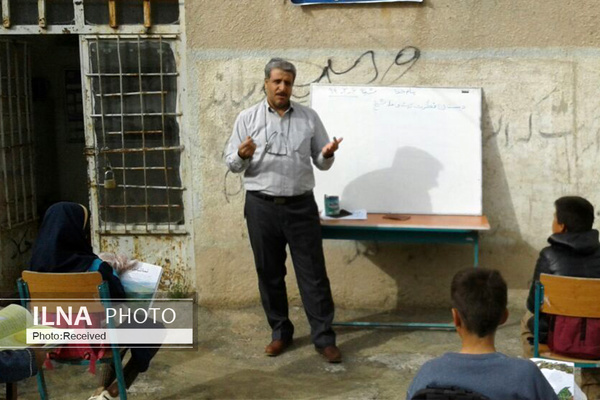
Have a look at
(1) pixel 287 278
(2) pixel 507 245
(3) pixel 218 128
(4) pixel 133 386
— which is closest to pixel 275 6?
(3) pixel 218 128

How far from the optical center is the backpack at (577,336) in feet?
14.5

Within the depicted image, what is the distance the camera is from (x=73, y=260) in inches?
185

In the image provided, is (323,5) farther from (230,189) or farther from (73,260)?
(73,260)

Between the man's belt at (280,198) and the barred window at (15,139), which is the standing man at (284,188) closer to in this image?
the man's belt at (280,198)

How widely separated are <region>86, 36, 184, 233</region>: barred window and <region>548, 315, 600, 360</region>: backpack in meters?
3.41

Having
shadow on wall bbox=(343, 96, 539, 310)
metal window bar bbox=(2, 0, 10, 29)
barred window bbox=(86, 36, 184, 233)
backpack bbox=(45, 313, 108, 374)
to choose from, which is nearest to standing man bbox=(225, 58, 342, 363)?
shadow on wall bbox=(343, 96, 539, 310)

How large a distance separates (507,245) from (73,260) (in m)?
3.48

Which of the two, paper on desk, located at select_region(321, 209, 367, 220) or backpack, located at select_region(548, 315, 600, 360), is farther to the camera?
paper on desk, located at select_region(321, 209, 367, 220)

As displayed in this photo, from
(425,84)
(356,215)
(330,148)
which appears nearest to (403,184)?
(356,215)

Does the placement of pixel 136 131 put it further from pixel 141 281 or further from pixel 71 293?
pixel 71 293

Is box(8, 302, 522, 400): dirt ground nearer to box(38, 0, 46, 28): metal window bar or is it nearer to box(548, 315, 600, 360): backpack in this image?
box(548, 315, 600, 360): backpack

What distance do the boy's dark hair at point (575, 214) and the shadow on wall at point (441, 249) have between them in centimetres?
194

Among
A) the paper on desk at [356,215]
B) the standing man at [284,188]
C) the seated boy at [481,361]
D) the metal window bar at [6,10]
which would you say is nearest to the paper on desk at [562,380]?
the seated boy at [481,361]

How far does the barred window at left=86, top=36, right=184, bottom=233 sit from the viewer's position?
22.2 feet
